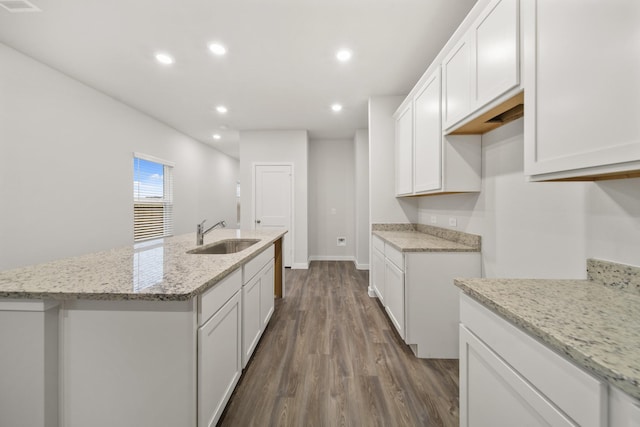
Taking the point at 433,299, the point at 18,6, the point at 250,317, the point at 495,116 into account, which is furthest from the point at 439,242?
the point at 18,6

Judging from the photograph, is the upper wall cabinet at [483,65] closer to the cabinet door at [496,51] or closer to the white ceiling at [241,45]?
the cabinet door at [496,51]

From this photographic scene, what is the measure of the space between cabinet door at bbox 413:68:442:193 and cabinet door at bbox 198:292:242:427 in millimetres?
1890

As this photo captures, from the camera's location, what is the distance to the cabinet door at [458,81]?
64.1 inches

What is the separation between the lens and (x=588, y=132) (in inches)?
32.6

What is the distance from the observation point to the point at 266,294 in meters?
2.40

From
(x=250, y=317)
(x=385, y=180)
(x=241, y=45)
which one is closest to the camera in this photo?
(x=250, y=317)

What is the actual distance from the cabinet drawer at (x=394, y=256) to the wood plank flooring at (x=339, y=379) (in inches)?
28.2

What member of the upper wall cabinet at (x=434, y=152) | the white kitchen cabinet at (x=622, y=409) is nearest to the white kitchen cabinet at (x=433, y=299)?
the upper wall cabinet at (x=434, y=152)

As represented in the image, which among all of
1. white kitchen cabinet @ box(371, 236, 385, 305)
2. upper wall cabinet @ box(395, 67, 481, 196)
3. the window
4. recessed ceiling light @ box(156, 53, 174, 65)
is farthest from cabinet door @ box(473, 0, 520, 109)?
the window

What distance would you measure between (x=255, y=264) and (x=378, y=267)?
1.69 m

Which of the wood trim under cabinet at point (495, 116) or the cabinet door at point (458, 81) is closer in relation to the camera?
the wood trim under cabinet at point (495, 116)

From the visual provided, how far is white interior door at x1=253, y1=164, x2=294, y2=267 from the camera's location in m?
5.15

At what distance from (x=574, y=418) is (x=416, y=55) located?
2.99 metres

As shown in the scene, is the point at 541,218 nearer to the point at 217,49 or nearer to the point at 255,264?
the point at 255,264
